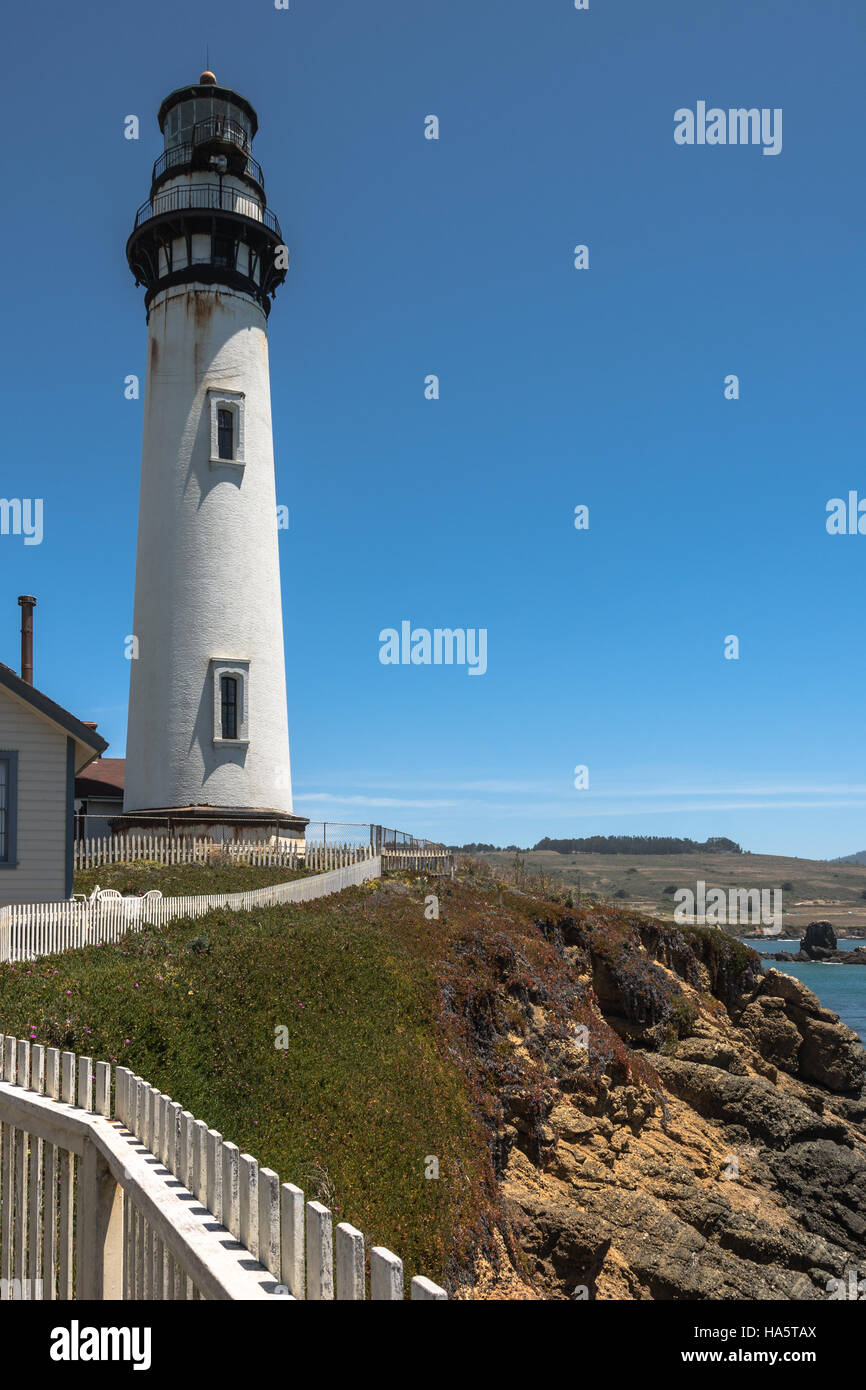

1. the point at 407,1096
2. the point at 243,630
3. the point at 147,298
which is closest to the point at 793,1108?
the point at 407,1096

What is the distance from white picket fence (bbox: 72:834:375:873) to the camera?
28531 millimetres

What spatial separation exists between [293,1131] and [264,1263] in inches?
290

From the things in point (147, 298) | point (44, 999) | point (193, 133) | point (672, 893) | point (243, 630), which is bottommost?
point (672, 893)

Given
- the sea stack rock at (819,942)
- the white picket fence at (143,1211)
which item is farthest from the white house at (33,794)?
the sea stack rock at (819,942)

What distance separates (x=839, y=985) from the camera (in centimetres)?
8275

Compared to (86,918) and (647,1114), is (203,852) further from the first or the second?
(647,1114)

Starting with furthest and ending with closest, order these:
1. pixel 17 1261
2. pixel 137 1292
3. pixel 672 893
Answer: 1. pixel 672 893
2. pixel 17 1261
3. pixel 137 1292

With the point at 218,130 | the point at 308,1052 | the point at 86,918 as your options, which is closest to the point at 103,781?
the point at 86,918

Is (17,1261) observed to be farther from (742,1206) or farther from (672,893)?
(672,893)

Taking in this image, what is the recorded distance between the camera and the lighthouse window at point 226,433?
1315 inches

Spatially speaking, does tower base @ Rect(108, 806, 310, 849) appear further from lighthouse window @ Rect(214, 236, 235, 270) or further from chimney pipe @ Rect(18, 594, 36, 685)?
lighthouse window @ Rect(214, 236, 235, 270)

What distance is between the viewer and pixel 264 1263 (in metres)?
4.09

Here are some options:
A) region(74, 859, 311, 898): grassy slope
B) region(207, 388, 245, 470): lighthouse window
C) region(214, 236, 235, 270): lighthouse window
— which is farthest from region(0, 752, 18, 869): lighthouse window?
region(214, 236, 235, 270): lighthouse window
